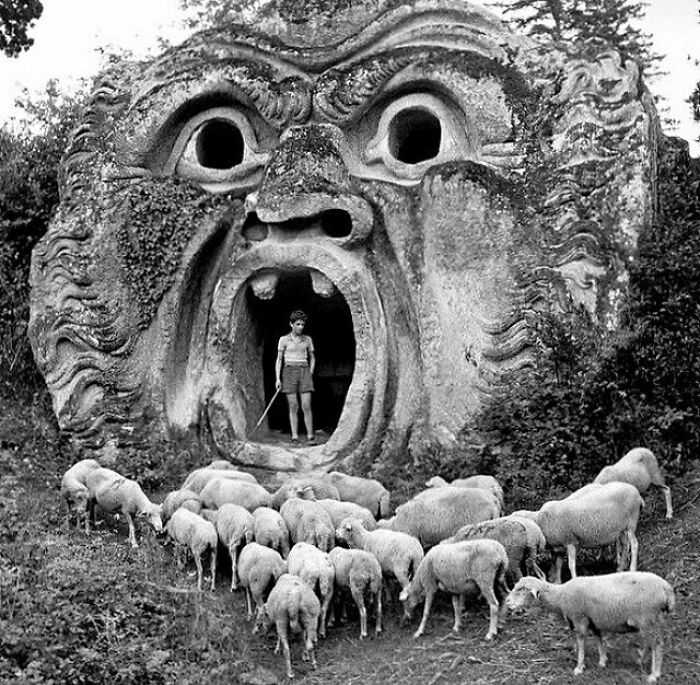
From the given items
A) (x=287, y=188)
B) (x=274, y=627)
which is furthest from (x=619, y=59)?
(x=274, y=627)

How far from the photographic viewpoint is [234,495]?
7.76 metres

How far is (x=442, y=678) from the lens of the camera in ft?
18.2

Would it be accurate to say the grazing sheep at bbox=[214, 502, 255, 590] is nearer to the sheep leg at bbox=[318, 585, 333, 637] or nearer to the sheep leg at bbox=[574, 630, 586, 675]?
the sheep leg at bbox=[318, 585, 333, 637]

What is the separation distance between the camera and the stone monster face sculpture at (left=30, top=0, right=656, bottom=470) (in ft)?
30.1

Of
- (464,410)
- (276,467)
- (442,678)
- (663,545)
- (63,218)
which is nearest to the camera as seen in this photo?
(442,678)

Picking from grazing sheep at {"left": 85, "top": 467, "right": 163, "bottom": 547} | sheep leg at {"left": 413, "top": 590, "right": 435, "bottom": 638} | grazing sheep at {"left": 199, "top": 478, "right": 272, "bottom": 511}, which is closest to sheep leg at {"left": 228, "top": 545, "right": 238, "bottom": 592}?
grazing sheep at {"left": 199, "top": 478, "right": 272, "bottom": 511}

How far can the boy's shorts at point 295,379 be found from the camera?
33.6 ft

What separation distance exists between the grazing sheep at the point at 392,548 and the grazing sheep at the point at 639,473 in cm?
155

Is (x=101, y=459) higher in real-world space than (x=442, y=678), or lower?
higher

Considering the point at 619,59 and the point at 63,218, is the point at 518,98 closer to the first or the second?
the point at 619,59

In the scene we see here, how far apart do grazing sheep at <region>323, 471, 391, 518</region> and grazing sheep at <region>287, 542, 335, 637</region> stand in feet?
5.69

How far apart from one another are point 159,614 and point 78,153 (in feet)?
20.7

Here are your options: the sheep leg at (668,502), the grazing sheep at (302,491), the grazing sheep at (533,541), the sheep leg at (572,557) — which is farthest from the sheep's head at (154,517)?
the sheep leg at (668,502)

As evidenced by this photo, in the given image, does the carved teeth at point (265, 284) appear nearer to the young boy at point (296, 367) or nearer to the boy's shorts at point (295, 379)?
the young boy at point (296, 367)
